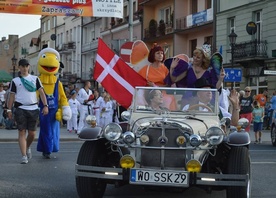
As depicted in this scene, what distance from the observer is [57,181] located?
29.5 ft

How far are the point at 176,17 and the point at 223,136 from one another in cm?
3806

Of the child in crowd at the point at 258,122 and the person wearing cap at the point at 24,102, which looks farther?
the child in crowd at the point at 258,122

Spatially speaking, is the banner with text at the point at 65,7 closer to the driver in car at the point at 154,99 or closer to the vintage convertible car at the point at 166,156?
the driver in car at the point at 154,99

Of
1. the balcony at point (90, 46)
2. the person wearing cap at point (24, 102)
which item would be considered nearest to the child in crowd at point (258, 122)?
the person wearing cap at point (24, 102)

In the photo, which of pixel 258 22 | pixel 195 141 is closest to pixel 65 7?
pixel 195 141

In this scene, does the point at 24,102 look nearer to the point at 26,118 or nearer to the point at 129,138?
the point at 26,118

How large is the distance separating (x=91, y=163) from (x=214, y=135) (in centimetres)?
144

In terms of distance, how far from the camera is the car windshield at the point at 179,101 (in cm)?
765

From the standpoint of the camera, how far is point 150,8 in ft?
165

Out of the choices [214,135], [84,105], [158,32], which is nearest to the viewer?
[214,135]

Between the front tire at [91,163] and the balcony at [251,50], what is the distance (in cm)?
2734

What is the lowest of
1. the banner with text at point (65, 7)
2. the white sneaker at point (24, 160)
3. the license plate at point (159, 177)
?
the white sneaker at point (24, 160)

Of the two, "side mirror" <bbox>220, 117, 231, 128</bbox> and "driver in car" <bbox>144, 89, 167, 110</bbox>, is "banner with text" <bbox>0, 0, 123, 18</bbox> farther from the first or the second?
"driver in car" <bbox>144, 89, 167, 110</bbox>

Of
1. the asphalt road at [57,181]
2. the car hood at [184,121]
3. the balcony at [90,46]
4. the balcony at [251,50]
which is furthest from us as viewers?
the balcony at [90,46]
